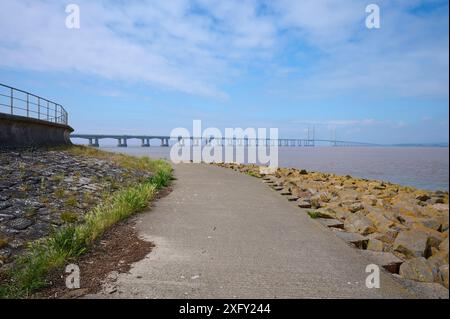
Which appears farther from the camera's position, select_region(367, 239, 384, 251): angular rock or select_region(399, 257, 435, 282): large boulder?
select_region(367, 239, 384, 251): angular rock

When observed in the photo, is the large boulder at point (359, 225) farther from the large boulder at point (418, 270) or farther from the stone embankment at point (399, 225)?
the large boulder at point (418, 270)

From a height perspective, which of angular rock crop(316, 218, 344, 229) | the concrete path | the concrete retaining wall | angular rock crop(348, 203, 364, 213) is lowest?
the concrete path

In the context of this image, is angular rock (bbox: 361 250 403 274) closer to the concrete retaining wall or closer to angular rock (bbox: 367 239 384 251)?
angular rock (bbox: 367 239 384 251)

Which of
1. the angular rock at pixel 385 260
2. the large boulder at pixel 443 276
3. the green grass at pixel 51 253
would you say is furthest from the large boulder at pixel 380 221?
the green grass at pixel 51 253

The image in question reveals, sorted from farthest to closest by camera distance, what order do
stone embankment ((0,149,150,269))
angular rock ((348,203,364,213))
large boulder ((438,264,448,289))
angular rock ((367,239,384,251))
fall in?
angular rock ((348,203,364,213)) < stone embankment ((0,149,150,269)) < angular rock ((367,239,384,251)) < large boulder ((438,264,448,289))

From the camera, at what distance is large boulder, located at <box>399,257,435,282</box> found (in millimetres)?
4391

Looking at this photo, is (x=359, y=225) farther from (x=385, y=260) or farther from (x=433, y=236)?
(x=385, y=260)

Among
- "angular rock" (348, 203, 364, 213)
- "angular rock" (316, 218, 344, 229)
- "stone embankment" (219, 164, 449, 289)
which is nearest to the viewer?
"stone embankment" (219, 164, 449, 289)

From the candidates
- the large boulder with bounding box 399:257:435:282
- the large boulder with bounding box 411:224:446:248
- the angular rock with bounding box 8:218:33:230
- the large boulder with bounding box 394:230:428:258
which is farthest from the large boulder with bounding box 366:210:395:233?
the angular rock with bounding box 8:218:33:230

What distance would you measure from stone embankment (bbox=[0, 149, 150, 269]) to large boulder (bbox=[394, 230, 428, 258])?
19.5 ft

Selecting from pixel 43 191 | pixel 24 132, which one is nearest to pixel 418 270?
pixel 43 191

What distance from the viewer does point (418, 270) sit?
454 centimetres

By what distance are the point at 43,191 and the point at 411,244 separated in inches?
319
